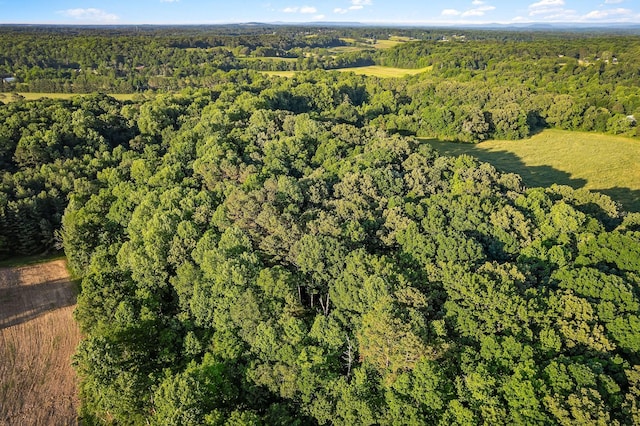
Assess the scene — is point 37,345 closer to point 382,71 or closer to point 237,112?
point 237,112

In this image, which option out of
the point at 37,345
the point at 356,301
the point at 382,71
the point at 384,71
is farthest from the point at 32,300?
the point at 384,71

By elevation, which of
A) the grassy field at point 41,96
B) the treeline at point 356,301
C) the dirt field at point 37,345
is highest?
the grassy field at point 41,96

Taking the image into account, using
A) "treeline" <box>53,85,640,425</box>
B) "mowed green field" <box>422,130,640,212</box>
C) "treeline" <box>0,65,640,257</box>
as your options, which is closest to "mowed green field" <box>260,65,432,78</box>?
"treeline" <box>0,65,640,257</box>

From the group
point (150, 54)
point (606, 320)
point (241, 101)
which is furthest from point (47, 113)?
point (150, 54)

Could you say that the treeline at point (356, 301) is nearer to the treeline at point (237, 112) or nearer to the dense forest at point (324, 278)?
the dense forest at point (324, 278)

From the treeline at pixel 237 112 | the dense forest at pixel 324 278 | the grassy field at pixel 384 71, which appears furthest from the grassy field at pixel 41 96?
→ the grassy field at pixel 384 71

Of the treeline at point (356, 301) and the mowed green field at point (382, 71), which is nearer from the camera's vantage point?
the treeline at point (356, 301)

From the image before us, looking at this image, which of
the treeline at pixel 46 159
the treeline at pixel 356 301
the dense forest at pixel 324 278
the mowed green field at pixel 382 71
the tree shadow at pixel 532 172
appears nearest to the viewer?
the treeline at pixel 356 301

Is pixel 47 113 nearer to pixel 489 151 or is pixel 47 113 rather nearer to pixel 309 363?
pixel 309 363

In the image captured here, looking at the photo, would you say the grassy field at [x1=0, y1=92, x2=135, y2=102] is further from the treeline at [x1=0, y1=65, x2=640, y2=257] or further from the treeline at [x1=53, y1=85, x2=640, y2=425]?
the treeline at [x1=53, y1=85, x2=640, y2=425]
